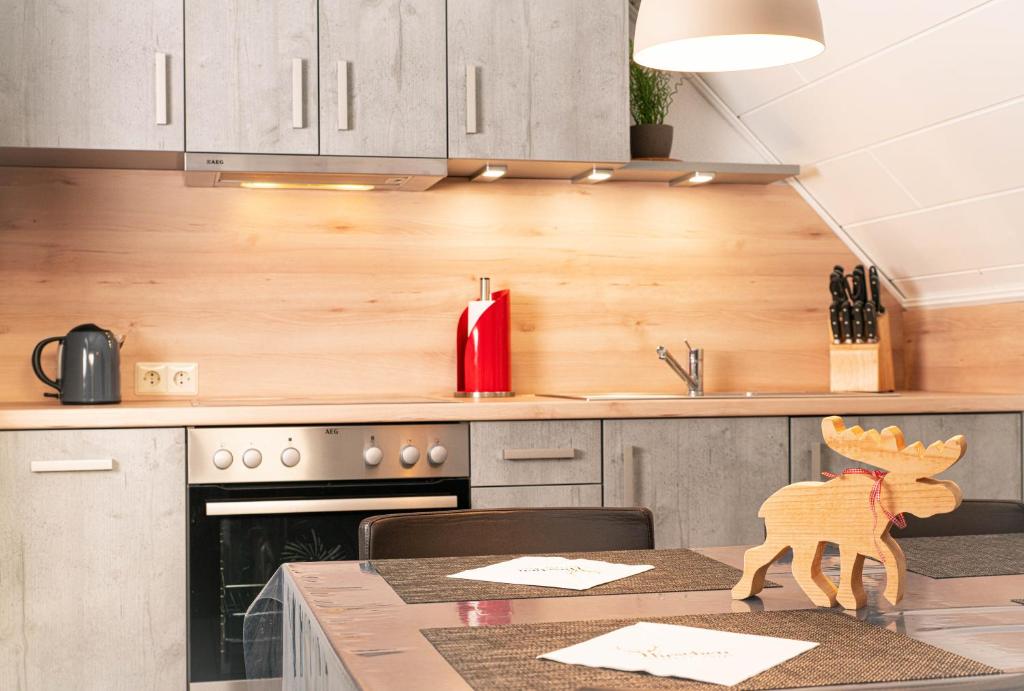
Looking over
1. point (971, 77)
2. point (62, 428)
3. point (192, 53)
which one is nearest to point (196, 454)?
point (62, 428)

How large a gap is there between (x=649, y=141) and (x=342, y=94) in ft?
3.16

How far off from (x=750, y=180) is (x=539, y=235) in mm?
696

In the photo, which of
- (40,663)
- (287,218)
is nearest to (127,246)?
(287,218)

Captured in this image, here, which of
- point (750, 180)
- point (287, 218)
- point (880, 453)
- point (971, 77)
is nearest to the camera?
point (880, 453)

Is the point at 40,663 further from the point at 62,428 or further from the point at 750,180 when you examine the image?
the point at 750,180

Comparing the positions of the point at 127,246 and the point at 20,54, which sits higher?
the point at 20,54

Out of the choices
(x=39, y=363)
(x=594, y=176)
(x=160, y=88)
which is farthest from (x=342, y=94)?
(x=39, y=363)

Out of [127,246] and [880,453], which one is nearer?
[880,453]

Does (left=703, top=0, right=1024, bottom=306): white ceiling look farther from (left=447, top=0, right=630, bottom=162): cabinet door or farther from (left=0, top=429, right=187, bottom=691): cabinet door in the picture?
(left=0, top=429, right=187, bottom=691): cabinet door

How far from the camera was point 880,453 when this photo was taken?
3.98 feet

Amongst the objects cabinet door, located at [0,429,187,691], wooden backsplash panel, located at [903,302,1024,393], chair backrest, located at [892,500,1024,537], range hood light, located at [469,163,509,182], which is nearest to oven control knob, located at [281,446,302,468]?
cabinet door, located at [0,429,187,691]

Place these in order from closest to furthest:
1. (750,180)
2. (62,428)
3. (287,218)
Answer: (62,428) → (287,218) → (750,180)

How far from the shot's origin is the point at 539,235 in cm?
364

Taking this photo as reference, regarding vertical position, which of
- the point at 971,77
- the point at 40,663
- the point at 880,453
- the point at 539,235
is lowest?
the point at 40,663
